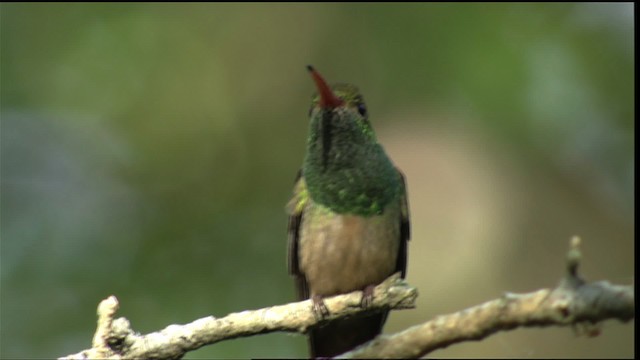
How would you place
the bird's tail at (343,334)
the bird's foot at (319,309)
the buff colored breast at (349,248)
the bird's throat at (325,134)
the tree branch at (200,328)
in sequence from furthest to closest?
the bird's tail at (343,334)
the buff colored breast at (349,248)
the bird's throat at (325,134)
the bird's foot at (319,309)
the tree branch at (200,328)

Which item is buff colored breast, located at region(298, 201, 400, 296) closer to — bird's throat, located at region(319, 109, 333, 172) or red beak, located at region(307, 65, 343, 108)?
bird's throat, located at region(319, 109, 333, 172)

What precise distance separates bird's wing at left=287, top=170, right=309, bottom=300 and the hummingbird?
0.9 inches

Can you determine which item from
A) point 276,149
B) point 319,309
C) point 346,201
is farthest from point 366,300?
point 276,149

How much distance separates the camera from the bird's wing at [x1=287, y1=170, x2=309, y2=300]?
16.4 ft

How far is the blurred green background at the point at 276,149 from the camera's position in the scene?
18.9 feet

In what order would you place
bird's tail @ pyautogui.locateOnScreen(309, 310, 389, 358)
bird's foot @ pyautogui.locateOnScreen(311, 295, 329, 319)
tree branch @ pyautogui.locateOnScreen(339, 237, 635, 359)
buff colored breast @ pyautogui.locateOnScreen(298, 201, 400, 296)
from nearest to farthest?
tree branch @ pyautogui.locateOnScreen(339, 237, 635, 359) → bird's foot @ pyautogui.locateOnScreen(311, 295, 329, 319) → buff colored breast @ pyautogui.locateOnScreen(298, 201, 400, 296) → bird's tail @ pyautogui.locateOnScreen(309, 310, 389, 358)

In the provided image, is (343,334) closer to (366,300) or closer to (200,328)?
(366,300)

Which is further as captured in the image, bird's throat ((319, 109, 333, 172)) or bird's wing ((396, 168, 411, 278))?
bird's wing ((396, 168, 411, 278))

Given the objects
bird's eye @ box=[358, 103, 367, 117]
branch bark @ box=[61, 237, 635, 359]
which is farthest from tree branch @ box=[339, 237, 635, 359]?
bird's eye @ box=[358, 103, 367, 117]

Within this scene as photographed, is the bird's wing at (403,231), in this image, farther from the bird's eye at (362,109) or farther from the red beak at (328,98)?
the red beak at (328,98)

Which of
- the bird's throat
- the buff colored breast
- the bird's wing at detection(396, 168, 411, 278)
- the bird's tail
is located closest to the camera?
the bird's throat

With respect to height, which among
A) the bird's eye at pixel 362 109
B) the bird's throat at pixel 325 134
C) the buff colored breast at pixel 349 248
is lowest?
the buff colored breast at pixel 349 248

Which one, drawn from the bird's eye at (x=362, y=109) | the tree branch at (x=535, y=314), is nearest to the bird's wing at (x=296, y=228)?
the bird's eye at (x=362, y=109)

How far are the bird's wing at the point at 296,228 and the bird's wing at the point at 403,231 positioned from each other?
53 cm
